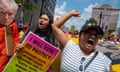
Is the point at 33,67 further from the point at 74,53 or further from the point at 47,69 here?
the point at 74,53

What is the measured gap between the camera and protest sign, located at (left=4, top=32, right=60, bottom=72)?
3.94 meters

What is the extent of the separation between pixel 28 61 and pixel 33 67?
0.09 m

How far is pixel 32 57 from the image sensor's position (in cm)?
394

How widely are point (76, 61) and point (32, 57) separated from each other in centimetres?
70

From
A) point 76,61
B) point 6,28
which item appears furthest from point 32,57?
point 76,61

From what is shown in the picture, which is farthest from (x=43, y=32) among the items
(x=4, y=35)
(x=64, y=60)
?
(x=64, y=60)

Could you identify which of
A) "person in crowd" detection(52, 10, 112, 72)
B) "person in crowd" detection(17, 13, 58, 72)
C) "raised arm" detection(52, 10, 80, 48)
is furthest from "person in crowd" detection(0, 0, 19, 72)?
"person in crowd" detection(52, 10, 112, 72)

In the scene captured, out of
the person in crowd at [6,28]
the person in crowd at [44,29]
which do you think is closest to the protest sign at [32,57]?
the person in crowd at [6,28]

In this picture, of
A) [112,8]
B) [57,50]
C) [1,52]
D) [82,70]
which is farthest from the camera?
[112,8]

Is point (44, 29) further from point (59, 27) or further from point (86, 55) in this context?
point (86, 55)

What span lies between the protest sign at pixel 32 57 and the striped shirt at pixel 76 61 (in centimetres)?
45

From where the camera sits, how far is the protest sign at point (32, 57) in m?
3.94

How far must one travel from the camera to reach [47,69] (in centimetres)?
398

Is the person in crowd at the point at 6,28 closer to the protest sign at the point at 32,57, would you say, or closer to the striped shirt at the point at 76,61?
the protest sign at the point at 32,57
